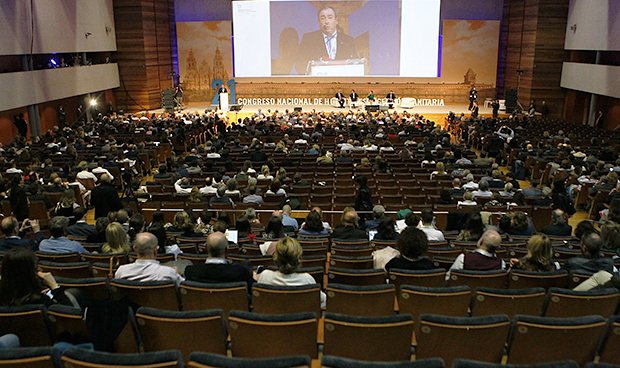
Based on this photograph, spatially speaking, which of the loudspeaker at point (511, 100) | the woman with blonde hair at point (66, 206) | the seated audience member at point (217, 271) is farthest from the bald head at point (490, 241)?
the loudspeaker at point (511, 100)

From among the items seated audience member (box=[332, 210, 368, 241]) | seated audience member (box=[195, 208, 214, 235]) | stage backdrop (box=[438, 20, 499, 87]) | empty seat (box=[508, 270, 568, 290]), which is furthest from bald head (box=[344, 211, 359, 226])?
stage backdrop (box=[438, 20, 499, 87])

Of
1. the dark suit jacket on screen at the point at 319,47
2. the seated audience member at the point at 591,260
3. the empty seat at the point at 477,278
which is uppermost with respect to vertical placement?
the dark suit jacket on screen at the point at 319,47

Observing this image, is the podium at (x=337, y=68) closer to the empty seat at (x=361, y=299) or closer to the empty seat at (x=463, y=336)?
the empty seat at (x=361, y=299)

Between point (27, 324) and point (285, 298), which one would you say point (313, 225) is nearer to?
point (285, 298)

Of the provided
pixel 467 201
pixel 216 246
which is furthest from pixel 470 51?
pixel 216 246

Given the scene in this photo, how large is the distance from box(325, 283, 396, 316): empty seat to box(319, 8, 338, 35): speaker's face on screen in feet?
83.8

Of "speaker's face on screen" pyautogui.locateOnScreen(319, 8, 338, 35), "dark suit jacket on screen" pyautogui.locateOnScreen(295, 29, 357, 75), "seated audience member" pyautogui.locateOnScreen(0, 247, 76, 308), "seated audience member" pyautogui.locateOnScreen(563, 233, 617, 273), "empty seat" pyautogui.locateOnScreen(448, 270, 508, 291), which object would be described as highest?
"speaker's face on screen" pyautogui.locateOnScreen(319, 8, 338, 35)

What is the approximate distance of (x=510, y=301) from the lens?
3648 millimetres

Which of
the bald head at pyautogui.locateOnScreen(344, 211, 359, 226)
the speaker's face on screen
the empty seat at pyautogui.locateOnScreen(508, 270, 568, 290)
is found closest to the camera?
the empty seat at pyautogui.locateOnScreen(508, 270, 568, 290)

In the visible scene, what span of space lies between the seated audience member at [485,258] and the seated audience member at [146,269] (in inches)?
99.7

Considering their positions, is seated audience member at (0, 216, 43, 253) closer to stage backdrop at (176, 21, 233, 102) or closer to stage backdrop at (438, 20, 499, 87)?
stage backdrop at (176, 21, 233, 102)

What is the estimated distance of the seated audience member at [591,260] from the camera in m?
4.48

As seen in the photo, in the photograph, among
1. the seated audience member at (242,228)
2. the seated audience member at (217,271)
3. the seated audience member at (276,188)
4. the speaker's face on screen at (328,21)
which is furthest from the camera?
the speaker's face on screen at (328,21)

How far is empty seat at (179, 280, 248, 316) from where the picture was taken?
12.1 ft
